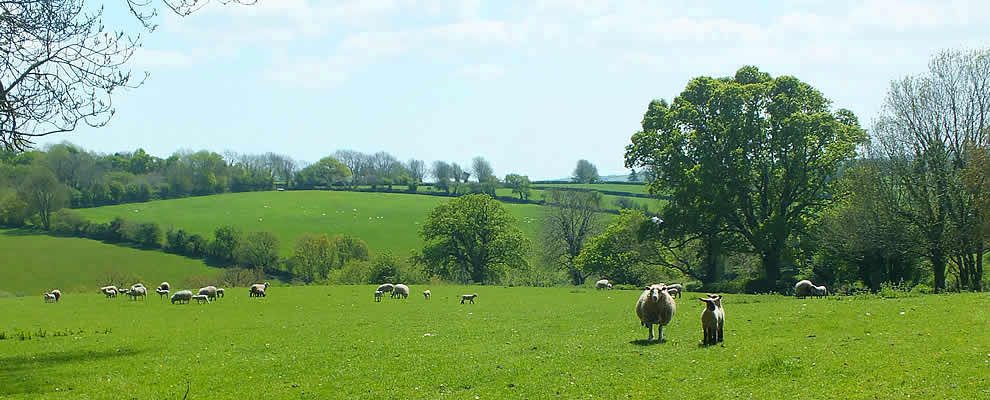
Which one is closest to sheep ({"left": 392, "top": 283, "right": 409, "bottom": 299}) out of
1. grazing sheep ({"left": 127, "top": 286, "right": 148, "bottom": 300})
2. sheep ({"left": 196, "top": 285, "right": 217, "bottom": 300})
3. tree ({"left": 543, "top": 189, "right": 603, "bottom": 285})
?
sheep ({"left": 196, "top": 285, "right": 217, "bottom": 300})

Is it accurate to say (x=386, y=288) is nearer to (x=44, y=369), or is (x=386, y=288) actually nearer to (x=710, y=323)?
(x=44, y=369)

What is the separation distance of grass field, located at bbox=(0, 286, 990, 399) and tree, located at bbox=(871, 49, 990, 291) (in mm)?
16445

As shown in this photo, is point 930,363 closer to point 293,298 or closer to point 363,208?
point 293,298

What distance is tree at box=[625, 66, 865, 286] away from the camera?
41.7 meters

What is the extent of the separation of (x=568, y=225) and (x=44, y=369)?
64.6 metres

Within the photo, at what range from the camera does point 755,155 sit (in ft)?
141

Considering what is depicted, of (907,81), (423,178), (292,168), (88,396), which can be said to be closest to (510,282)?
(907,81)

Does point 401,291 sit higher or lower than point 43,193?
lower

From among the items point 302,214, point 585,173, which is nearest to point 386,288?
point 302,214

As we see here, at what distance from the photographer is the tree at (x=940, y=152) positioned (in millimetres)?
35031

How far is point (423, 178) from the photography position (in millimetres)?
169125

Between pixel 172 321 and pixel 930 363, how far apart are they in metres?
27.0

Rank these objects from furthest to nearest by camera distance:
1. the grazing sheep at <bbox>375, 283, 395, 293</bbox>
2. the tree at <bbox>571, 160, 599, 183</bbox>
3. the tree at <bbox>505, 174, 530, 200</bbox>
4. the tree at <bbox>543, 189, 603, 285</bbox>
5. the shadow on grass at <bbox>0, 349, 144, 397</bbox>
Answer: the tree at <bbox>571, 160, 599, 183</bbox> → the tree at <bbox>505, 174, 530, 200</bbox> → the tree at <bbox>543, 189, 603, 285</bbox> → the grazing sheep at <bbox>375, 283, 395, 293</bbox> → the shadow on grass at <bbox>0, 349, 144, 397</bbox>

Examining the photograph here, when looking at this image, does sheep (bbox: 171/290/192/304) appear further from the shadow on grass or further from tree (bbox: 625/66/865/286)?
tree (bbox: 625/66/865/286)
